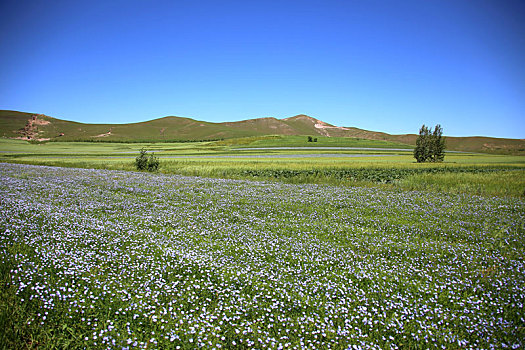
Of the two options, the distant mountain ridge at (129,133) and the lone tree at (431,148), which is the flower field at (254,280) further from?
the distant mountain ridge at (129,133)

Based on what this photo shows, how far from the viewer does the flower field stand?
15.9 feet

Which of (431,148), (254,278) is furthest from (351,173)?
(431,148)

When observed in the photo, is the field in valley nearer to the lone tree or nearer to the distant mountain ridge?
the lone tree

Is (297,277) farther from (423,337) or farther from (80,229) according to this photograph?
(80,229)

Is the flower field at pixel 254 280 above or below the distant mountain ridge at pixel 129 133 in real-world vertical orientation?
below

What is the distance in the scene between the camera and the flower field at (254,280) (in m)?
4.86

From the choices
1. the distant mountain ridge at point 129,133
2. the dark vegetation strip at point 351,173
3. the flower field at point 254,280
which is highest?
the distant mountain ridge at point 129,133

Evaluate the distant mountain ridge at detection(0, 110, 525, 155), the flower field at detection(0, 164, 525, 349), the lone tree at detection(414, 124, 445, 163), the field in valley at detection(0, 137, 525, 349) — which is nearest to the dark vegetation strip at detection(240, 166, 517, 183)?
the field in valley at detection(0, 137, 525, 349)

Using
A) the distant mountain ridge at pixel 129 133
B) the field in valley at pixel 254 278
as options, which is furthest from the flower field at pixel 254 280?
the distant mountain ridge at pixel 129 133

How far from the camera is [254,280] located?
21.5 ft

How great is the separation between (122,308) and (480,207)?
18.5m

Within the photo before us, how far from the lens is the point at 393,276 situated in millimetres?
7082

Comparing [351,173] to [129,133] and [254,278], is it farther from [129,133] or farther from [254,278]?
[129,133]

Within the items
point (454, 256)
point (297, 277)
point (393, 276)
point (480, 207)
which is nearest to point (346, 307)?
point (297, 277)
